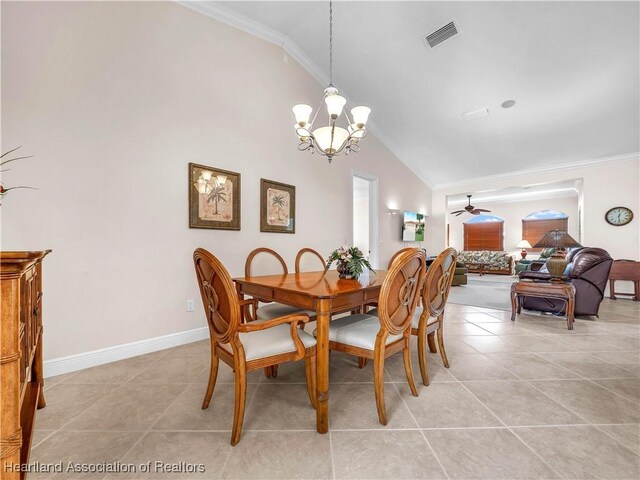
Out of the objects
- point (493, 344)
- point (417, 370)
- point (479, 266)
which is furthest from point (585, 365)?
point (479, 266)

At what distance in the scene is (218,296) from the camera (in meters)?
1.39

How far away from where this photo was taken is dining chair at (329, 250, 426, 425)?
148cm

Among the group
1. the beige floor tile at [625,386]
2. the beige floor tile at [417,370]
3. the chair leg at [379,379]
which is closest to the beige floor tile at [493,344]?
the beige floor tile at [417,370]

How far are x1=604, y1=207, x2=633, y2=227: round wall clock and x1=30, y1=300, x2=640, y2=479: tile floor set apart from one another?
161 inches

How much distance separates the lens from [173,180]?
2.64 meters

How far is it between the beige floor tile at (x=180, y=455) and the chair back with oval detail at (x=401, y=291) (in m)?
1.04

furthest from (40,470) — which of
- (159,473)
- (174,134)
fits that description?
(174,134)

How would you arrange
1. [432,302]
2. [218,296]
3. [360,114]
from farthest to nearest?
[360,114] < [432,302] < [218,296]

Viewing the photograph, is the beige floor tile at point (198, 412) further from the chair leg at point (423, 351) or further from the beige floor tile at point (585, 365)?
the beige floor tile at point (585, 365)

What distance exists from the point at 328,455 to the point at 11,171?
277 centimetres

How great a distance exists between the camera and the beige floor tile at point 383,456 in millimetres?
1176

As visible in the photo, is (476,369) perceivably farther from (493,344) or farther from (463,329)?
(463,329)

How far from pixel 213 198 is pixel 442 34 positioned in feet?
11.0

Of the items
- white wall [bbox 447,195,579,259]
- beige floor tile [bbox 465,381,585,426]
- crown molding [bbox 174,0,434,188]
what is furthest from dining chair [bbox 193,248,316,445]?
white wall [bbox 447,195,579,259]
